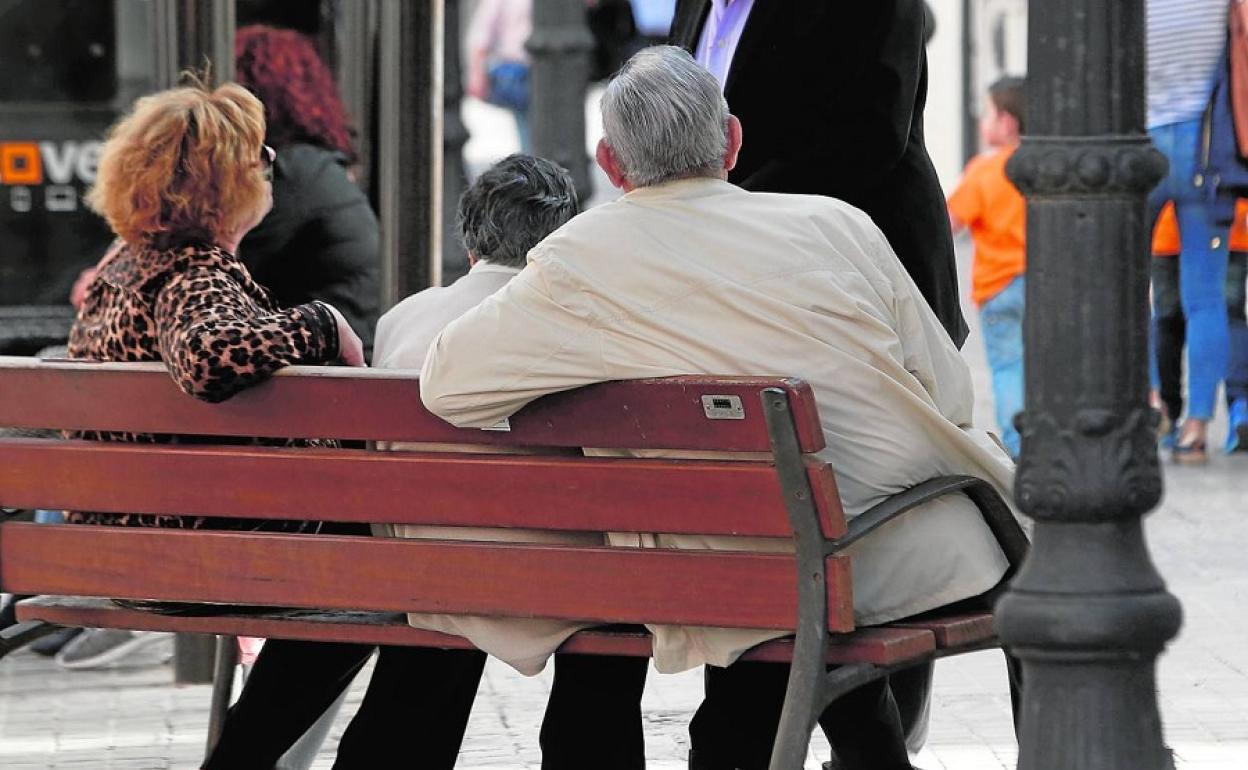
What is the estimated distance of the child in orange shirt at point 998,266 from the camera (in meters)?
9.00

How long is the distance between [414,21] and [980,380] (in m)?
6.06

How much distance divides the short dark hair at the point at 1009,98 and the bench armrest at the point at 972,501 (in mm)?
5885

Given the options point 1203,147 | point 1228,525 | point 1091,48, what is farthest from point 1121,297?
point 1203,147

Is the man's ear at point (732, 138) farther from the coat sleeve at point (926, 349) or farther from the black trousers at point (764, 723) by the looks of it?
the black trousers at point (764, 723)

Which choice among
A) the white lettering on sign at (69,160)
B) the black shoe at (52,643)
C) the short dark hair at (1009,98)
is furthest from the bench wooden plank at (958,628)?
the short dark hair at (1009,98)

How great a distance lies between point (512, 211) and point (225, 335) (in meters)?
0.55

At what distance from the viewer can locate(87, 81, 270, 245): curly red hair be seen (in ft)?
15.3

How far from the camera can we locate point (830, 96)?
480 cm

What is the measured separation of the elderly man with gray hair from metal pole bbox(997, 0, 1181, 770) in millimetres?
232

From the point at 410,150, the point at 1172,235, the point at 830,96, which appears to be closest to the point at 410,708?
the point at 830,96

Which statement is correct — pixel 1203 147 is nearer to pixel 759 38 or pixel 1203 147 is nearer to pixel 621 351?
pixel 759 38

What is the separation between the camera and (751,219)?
393 cm

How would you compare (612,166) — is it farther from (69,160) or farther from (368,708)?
(69,160)

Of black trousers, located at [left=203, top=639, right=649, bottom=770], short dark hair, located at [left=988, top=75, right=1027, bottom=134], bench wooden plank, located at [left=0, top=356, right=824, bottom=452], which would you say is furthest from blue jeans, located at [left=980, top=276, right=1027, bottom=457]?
bench wooden plank, located at [left=0, top=356, right=824, bottom=452]
